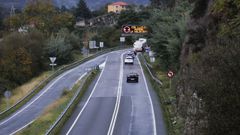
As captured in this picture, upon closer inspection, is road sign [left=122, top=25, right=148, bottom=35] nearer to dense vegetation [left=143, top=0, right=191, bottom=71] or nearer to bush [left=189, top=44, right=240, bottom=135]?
dense vegetation [left=143, top=0, right=191, bottom=71]

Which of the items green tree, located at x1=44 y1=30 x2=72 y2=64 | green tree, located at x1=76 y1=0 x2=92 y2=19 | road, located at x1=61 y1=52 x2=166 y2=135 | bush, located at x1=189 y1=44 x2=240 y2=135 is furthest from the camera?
green tree, located at x1=76 y1=0 x2=92 y2=19

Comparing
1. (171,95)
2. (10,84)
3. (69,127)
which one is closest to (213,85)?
(69,127)

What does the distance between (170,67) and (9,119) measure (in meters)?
19.6

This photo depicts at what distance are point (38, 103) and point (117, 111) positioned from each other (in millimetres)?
13733

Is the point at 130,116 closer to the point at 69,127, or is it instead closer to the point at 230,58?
the point at 69,127

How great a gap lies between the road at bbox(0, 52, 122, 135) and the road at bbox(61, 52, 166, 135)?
14.9 feet

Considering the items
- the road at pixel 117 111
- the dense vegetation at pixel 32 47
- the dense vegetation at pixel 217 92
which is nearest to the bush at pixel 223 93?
the dense vegetation at pixel 217 92

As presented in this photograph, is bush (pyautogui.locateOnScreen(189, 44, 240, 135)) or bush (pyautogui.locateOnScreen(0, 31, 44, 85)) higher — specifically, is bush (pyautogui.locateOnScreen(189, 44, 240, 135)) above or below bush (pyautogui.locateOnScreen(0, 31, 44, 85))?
above

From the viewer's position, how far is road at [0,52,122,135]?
1570 inches

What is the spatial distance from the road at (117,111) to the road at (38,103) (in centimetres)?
453

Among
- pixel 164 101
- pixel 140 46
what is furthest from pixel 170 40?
pixel 140 46

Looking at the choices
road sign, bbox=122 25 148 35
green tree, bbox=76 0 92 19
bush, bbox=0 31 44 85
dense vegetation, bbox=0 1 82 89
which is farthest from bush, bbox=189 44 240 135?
green tree, bbox=76 0 92 19

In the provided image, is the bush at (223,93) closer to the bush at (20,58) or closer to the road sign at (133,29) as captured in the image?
the bush at (20,58)

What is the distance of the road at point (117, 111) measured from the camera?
30.7 meters
